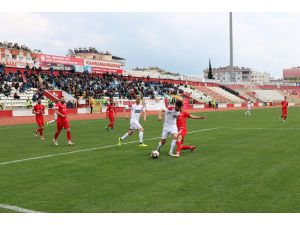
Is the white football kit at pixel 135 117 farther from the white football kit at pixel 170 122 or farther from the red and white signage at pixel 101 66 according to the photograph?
the red and white signage at pixel 101 66

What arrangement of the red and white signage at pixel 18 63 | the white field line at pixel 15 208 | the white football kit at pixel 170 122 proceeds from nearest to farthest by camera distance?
the white field line at pixel 15 208, the white football kit at pixel 170 122, the red and white signage at pixel 18 63

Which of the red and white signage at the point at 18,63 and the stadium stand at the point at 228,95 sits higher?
the red and white signage at the point at 18,63

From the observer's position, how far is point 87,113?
49125 mm

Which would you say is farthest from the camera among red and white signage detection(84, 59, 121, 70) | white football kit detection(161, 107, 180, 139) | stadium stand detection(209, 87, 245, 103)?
stadium stand detection(209, 87, 245, 103)

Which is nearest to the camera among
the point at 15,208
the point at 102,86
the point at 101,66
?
the point at 15,208

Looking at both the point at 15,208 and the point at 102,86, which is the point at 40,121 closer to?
the point at 15,208

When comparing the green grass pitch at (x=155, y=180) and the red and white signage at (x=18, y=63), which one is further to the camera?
the red and white signage at (x=18, y=63)

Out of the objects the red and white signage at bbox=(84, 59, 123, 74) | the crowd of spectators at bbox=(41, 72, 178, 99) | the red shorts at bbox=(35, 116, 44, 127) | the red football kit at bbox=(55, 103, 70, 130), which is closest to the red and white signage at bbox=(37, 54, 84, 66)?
the red and white signage at bbox=(84, 59, 123, 74)

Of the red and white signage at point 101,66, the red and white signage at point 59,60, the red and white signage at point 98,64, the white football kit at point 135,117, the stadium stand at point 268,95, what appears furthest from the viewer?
the stadium stand at point 268,95

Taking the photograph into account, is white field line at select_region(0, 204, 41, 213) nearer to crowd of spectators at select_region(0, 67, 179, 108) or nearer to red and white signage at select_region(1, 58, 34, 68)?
crowd of spectators at select_region(0, 67, 179, 108)

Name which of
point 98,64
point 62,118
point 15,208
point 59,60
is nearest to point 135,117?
point 62,118

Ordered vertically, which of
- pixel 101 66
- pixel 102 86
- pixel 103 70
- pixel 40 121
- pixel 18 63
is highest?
pixel 101 66

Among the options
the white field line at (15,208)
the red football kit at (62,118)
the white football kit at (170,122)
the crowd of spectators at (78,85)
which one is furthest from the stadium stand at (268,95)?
the white field line at (15,208)

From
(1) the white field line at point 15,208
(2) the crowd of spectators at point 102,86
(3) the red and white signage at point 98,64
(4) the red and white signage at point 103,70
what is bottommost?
(1) the white field line at point 15,208
